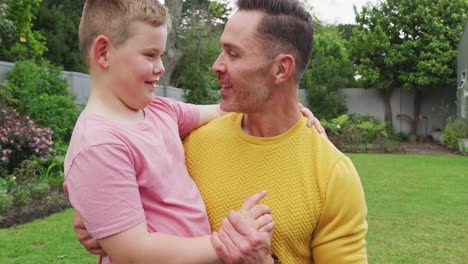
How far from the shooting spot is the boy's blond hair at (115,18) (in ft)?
5.18

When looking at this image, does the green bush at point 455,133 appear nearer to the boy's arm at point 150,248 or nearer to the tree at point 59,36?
the tree at point 59,36

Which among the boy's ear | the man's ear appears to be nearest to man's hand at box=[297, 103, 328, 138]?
the man's ear

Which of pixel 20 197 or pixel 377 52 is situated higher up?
pixel 377 52

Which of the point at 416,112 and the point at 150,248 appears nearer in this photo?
the point at 150,248

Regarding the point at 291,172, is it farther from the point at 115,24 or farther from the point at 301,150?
the point at 115,24

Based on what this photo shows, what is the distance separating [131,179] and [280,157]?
647 millimetres

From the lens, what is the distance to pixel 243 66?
1888 millimetres

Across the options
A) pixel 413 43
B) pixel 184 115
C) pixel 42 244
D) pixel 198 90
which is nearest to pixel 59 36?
pixel 198 90

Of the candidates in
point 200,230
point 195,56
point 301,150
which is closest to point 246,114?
Result: point 301,150

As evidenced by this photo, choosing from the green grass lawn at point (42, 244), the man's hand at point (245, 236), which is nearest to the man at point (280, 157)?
the man's hand at point (245, 236)

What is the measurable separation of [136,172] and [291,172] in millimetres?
593

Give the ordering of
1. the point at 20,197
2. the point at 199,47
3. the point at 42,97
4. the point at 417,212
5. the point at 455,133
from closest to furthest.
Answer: the point at 20,197 → the point at 417,212 → the point at 42,97 → the point at 455,133 → the point at 199,47

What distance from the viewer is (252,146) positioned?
79.6 inches

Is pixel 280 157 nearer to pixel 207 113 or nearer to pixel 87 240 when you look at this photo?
pixel 207 113
